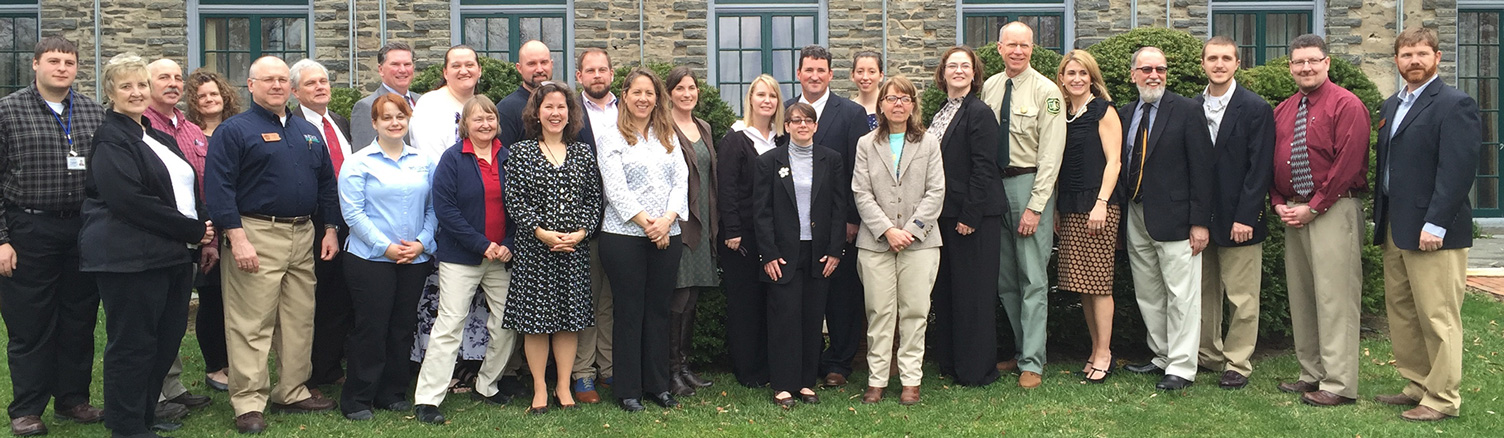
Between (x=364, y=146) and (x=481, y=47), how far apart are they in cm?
828

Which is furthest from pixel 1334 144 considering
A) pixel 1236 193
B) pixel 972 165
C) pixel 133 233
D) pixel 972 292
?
pixel 133 233

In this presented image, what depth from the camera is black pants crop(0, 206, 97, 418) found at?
17.7 feet

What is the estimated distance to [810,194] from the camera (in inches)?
240

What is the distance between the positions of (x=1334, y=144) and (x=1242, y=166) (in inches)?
20.4

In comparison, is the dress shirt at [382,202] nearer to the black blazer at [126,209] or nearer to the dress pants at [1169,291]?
the black blazer at [126,209]

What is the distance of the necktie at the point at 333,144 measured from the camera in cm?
618

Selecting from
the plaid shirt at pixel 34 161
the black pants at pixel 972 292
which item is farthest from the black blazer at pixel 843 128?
the plaid shirt at pixel 34 161

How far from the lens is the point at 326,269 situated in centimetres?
618

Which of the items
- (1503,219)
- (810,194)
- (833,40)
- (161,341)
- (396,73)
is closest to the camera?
(161,341)

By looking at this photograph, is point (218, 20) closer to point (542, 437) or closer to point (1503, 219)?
point (542, 437)

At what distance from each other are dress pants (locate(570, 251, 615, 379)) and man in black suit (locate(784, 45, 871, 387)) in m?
1.19

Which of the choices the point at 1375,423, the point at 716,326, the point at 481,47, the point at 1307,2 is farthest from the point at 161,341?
the point at 1307,2

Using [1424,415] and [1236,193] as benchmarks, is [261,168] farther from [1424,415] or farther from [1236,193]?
[1424,415]

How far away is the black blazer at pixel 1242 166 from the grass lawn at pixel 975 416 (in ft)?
2.89
